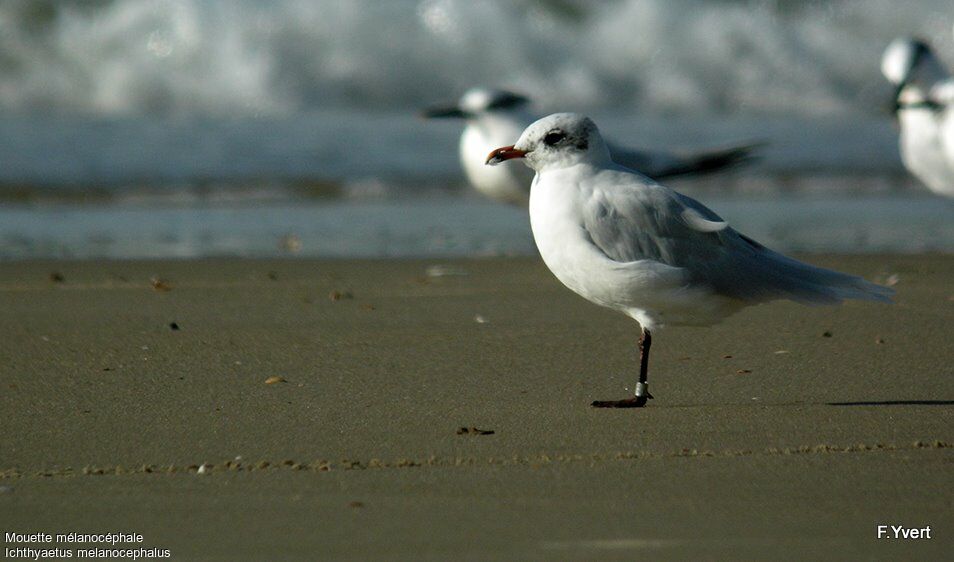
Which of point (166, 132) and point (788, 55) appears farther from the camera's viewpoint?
point (788, 55)

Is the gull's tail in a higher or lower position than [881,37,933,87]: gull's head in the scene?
lower

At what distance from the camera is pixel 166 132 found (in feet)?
37.7

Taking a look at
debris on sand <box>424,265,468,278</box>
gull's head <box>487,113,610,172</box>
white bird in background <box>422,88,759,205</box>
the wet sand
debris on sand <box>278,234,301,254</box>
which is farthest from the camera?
white bird in background <box>422,88,759,205</box>

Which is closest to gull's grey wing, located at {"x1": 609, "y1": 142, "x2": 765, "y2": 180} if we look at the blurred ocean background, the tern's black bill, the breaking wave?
the blurred ocean background

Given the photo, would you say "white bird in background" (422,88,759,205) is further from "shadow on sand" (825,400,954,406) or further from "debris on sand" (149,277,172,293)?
"shadow on sand" (825,400,954,406)

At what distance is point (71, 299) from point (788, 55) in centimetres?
1224

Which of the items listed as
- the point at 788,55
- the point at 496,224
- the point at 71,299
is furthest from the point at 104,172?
the point at 788,55

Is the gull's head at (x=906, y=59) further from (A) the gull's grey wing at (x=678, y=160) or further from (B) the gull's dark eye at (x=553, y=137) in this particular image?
(B) the gull's dark eye at (x=553, y=137)

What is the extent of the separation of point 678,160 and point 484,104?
3.83ft

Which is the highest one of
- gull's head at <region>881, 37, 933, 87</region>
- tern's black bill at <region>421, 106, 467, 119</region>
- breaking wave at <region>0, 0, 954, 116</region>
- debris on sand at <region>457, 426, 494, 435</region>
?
breaking wave at <region>0, 0, 954, 116</region>

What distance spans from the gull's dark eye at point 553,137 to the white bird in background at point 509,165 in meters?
3.30

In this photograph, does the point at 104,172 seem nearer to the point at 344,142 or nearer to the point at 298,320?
the point at 344,142

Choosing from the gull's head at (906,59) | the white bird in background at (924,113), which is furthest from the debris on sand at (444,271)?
the gull's head at (906,59)

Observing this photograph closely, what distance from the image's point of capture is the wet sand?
96.7 inches
